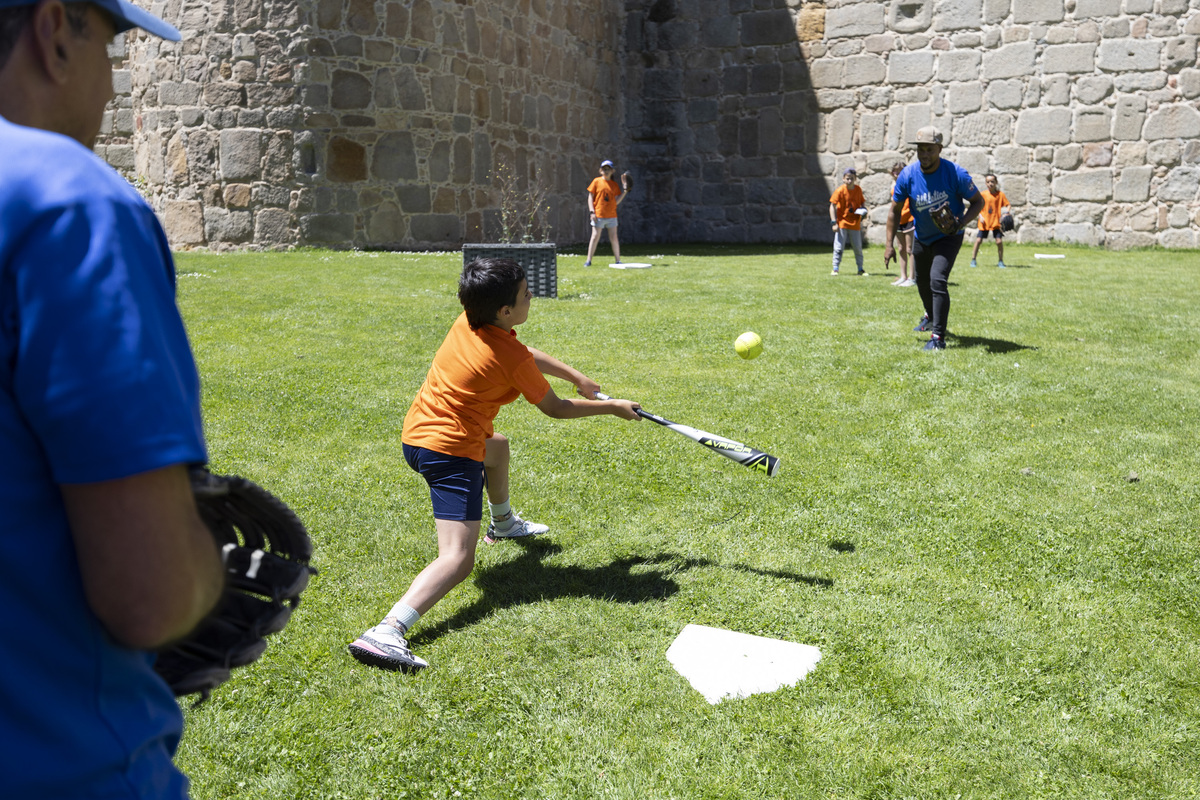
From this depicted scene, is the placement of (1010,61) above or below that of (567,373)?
above

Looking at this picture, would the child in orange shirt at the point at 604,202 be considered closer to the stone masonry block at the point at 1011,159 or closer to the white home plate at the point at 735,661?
the stone masonry block at the point at 1011,159

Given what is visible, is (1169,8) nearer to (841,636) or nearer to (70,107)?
(841,636)

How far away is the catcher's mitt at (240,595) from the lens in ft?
4.45

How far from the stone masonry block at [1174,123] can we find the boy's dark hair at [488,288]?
19.9m

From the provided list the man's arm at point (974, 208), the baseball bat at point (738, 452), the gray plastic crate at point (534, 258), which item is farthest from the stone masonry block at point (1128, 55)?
the baseball bat at point (738, 452)

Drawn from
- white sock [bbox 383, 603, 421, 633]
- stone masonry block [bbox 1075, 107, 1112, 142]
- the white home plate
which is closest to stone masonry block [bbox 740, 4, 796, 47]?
stone masonry block [bbox 1075, 107, 1112, 142]

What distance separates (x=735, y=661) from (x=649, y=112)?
2225 cm

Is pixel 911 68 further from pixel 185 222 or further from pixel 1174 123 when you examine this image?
pixel 185 222

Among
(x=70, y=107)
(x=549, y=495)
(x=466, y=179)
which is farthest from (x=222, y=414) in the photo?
(x=466, y=179)

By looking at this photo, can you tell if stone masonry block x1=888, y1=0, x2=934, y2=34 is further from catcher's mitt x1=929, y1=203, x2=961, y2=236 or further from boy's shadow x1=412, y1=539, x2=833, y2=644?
boy's shadow x1=412, y1=539, x2=833, y2=644

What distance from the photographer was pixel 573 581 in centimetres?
431

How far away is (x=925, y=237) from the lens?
30.1 ft

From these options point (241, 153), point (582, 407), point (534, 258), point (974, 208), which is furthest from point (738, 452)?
point (241, 153)

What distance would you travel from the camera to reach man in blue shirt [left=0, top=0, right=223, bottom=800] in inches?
39.1
